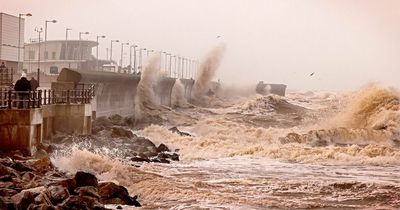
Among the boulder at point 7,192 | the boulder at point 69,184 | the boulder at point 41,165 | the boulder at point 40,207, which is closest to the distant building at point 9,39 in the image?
the boulder at point 41,165

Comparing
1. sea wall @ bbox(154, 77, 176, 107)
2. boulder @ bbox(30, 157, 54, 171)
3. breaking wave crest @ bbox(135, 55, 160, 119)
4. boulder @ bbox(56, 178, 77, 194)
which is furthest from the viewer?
sea wall @ bbox(154, 77, 176, 107)

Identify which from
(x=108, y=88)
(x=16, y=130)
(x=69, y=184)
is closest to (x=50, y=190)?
(x=69, y=184)

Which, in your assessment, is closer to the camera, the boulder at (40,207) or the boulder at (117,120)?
the boulder at (40,207)

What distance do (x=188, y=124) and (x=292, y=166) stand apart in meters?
20.3

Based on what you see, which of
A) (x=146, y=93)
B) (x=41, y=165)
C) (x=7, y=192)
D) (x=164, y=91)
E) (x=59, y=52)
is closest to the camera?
(x=7, y=192)

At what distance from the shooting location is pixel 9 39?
38625 millimetres

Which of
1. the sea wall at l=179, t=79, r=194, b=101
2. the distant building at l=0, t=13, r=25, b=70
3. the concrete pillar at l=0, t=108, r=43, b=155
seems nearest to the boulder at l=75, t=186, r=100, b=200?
the concrete pillar at l=0, t=108, r=43, b=155

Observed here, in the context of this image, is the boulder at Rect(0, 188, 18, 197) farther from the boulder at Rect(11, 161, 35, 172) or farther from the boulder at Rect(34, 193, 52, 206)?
the boulder at Rect(11, 161, 35, 172)

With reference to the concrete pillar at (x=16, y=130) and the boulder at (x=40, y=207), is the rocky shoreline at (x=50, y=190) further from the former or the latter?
the concrete pillar at (x=16, y=130)

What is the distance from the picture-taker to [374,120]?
3431cm

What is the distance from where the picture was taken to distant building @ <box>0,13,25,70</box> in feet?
124

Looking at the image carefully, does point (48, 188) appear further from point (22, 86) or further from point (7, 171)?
point (22, 86)

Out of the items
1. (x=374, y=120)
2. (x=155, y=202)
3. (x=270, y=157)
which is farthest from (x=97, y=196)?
(x=374, y=120)

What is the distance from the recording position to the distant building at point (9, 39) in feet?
124
